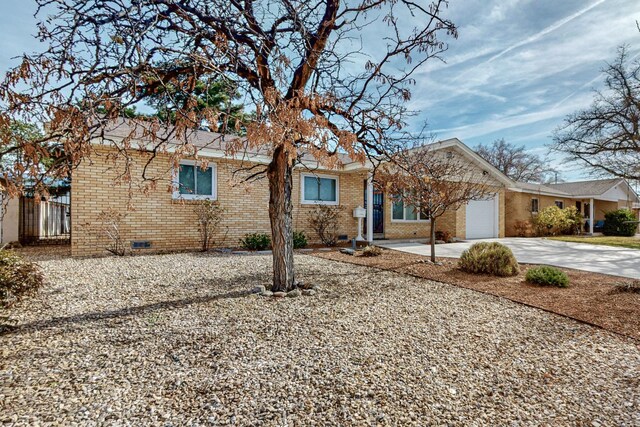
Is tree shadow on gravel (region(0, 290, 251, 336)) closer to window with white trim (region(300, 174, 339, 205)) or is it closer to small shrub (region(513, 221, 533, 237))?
window with white trim (region(300, 174, 339, 205))

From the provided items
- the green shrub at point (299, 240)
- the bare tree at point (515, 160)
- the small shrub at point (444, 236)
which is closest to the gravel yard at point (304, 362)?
the green shrub at point (299, 240)

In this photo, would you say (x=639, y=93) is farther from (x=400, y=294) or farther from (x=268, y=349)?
(x=268, y=349)

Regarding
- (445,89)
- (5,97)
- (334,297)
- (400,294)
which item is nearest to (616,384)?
(400,294)

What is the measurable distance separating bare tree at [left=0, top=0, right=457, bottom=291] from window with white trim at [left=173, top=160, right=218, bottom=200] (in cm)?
544

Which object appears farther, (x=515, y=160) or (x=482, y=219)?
(x=515, y=160)

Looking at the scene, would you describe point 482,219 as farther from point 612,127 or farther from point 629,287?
point 629,287

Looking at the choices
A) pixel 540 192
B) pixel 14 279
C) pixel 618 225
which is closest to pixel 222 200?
pixel 14 279

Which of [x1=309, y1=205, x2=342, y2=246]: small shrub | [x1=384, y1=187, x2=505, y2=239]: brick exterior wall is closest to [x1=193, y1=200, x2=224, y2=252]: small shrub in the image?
[x1=309, y1=205, x2=342, y2=246]: small shrub

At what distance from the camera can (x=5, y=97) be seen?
270 centimetres

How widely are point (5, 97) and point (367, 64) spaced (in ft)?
12.9

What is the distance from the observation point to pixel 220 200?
417 inches

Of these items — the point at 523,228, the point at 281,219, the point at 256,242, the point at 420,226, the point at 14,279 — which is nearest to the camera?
the point at 14,279

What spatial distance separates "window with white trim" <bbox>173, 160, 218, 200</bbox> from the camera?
9961 mm

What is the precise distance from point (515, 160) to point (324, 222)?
32.9 metres
